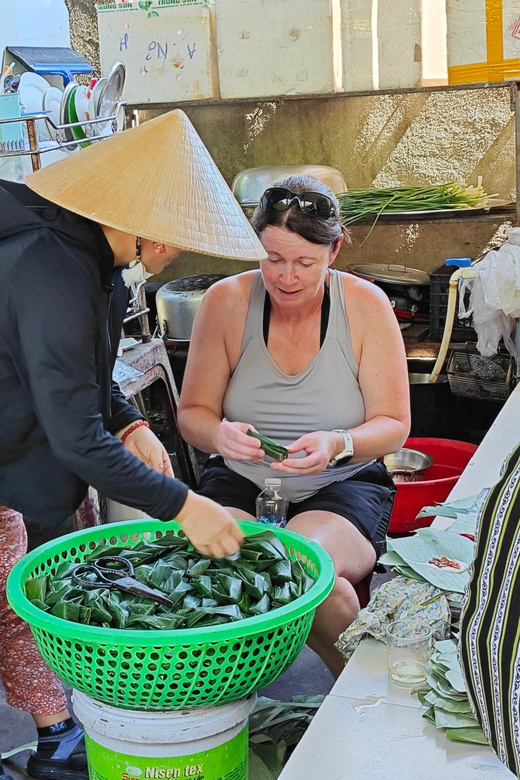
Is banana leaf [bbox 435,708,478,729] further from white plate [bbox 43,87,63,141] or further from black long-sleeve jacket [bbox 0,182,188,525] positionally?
white plate [bbox 43,87,63,141]

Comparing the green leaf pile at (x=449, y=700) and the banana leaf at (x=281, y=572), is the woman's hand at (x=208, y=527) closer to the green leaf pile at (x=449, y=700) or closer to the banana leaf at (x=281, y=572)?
the banana leaf at (x=281, y=572)

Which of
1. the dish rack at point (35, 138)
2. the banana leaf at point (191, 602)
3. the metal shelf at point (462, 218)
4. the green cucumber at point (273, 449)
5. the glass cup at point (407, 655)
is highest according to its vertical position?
the dish rack at point (35, 138)

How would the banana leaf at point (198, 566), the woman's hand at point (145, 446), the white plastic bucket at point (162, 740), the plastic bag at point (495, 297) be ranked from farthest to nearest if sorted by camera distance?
1. the plastic bag at point (495, 297)
2. the woman's hand at point (145, 446)
3. the banana leaf at point (198, 566)
4. the white plastic bucket at point (162, 740)

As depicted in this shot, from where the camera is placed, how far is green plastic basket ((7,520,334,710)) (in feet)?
4.59

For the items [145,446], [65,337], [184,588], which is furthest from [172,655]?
[145,446]

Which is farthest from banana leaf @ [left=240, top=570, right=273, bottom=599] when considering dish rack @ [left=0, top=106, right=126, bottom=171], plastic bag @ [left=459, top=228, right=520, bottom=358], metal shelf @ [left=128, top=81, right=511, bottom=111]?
metal shelf @ [left=128, top=81, right=511, bottom=111]

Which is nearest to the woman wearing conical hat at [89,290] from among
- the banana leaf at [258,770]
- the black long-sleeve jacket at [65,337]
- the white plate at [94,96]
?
the black long-sleeve jacket at [65,337]

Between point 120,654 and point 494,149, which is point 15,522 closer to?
point 120,654

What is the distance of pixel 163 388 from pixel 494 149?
212cm

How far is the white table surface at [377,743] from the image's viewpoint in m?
1.33

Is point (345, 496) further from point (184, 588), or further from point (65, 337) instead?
point (65, 337)

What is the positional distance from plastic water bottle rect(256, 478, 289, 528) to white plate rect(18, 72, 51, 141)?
1.50 metres

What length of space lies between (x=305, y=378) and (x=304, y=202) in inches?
18.9

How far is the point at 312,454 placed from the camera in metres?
2.19
